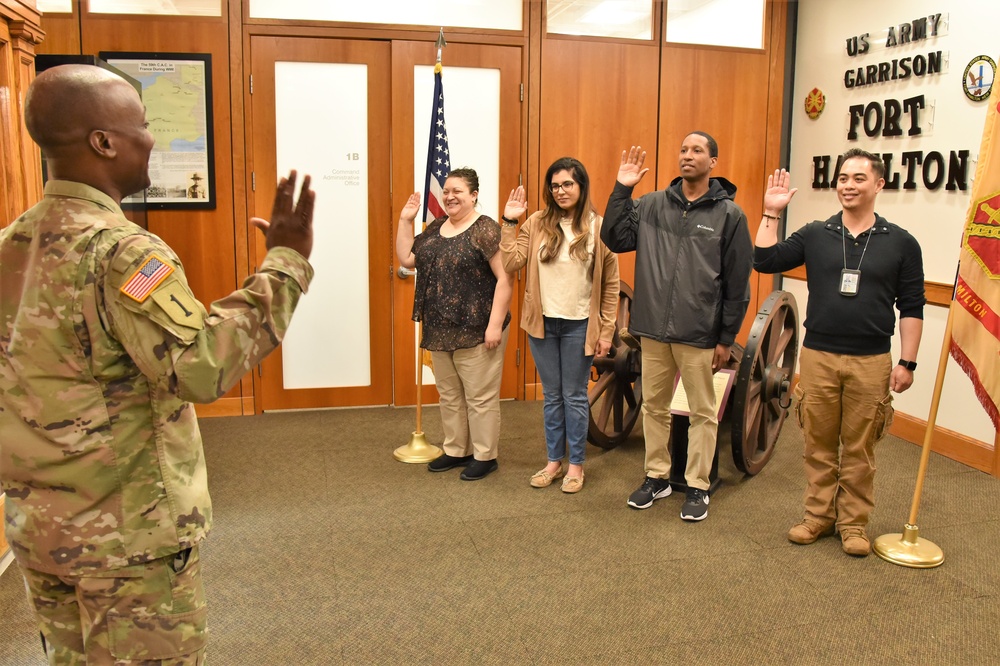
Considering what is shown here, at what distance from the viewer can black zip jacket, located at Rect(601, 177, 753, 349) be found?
3.21 metres

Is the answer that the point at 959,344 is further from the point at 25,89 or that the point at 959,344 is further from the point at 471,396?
the point at 25,89

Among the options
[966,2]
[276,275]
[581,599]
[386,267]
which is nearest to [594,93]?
[386,267]

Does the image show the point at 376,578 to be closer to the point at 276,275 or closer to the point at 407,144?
the point at 276,275

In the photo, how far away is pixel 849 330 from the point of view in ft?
9.84

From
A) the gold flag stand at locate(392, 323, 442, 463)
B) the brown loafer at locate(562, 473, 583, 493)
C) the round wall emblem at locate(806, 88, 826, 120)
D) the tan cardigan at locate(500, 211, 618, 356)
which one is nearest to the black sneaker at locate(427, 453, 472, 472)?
the gold flag stand at locate(392, 323, 442, 463)

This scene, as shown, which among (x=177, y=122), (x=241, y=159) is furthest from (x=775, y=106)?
(x=177, y=122)

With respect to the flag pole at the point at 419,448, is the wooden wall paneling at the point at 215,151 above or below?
above

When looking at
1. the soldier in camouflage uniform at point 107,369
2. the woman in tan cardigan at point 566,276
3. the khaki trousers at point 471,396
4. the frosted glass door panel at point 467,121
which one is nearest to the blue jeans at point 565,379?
the woman in tan cardigan at point 566,276

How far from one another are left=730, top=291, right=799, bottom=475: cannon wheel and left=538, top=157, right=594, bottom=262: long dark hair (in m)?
0.90

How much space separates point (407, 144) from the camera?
5027 millimetres

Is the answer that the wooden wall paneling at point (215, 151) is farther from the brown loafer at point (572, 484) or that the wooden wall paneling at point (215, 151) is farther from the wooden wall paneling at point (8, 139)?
the brown loafer at point (572, 484)

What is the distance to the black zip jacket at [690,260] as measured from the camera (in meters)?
3.21

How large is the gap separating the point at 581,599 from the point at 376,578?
738mm

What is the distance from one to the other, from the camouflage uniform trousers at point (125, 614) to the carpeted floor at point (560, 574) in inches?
40.6
